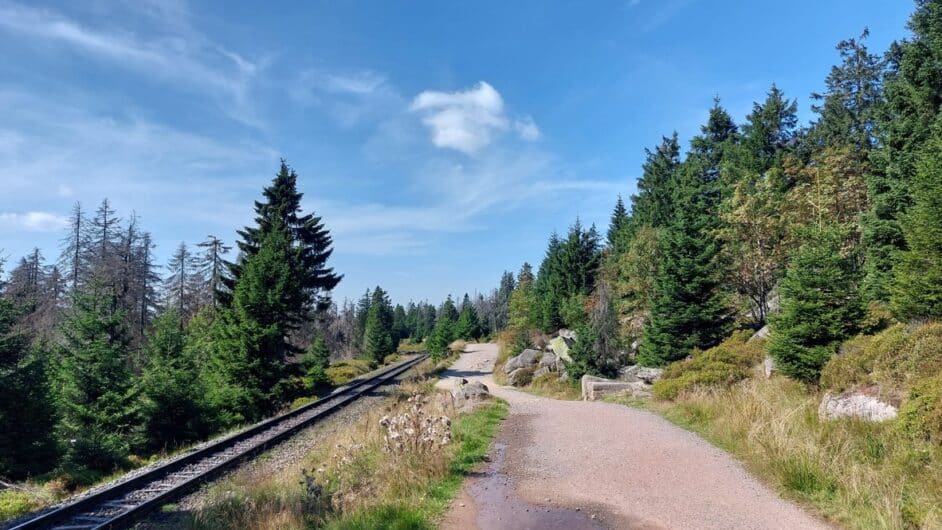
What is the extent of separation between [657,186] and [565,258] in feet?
34.6

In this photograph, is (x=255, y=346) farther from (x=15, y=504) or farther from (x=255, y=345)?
(x=15, y=504)

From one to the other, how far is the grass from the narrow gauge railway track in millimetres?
876

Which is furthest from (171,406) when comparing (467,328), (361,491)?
(467,328)

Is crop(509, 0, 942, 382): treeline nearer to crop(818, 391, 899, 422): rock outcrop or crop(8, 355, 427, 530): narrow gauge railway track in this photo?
crop(818, 391, 899, 422): rock outcrop

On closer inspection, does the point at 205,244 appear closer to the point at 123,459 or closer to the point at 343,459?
the point at 123,459

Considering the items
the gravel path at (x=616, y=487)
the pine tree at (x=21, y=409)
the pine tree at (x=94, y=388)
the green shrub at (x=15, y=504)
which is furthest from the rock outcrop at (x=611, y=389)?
the pine tree at (x=21, y=409)

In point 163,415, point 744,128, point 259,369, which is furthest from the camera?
point 744,128

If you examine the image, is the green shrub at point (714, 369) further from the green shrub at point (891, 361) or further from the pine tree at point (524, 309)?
the pine tree at point (524, 309)

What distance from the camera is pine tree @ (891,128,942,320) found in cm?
1003

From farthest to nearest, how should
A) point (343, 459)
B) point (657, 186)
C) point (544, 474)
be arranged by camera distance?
point (657, 186) < point (343, 459) < point (544, 474)

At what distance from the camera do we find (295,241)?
3030 cm

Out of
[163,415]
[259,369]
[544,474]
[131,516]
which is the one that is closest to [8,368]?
[163,415]

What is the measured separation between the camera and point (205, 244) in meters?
40.2

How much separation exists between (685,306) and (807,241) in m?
4.99
